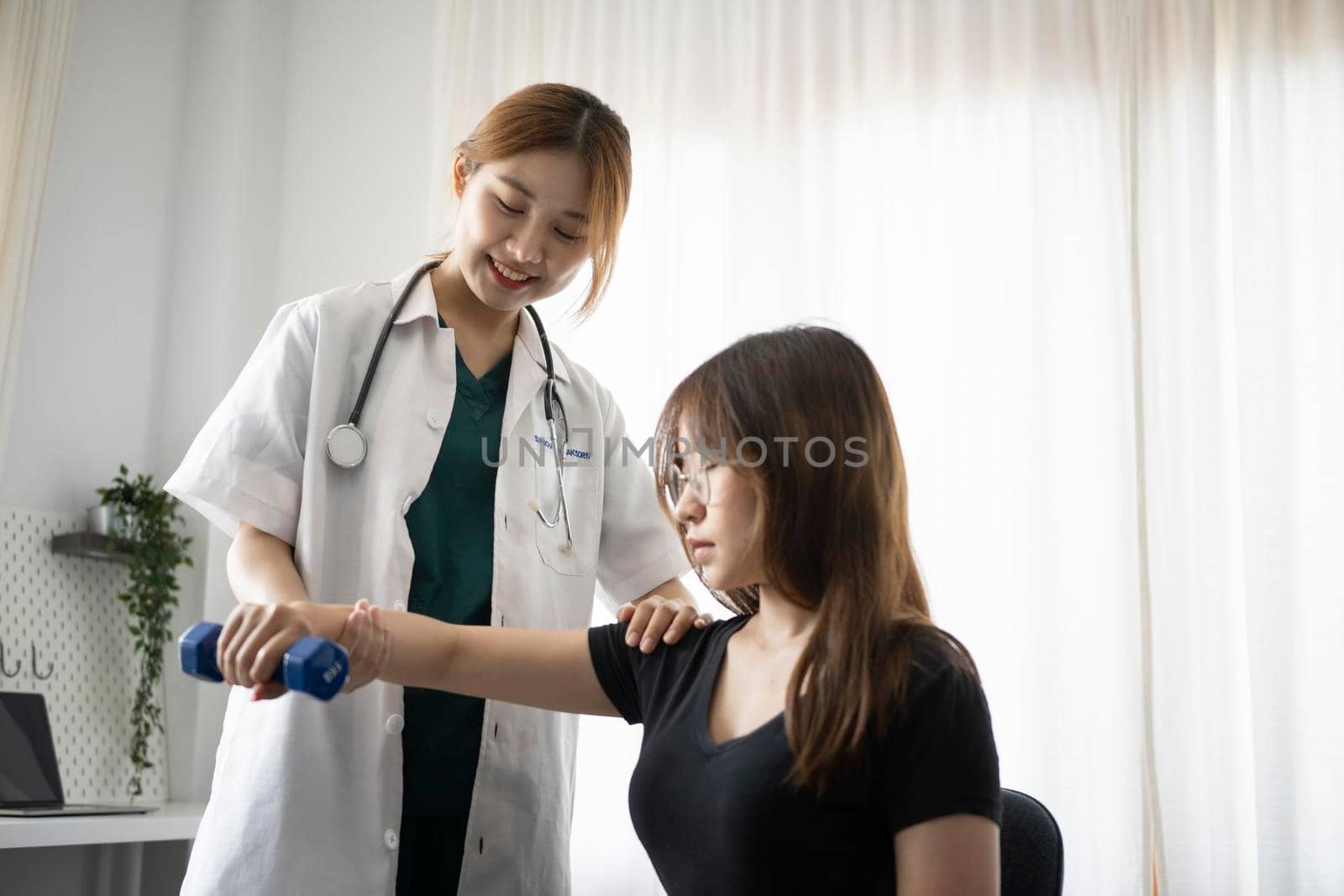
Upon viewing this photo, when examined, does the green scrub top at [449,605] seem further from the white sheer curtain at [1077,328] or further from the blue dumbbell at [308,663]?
the white sheer curtain at [1077,328]

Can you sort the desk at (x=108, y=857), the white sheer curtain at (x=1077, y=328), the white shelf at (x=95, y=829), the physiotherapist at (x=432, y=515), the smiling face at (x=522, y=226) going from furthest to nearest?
the white sheer curtain at (x=1077, y=328) → the desk at (x=108, y=857) → the white shelf at (x=95, y=829) → the smiling face at (x=522, y=226) → the physiotherapist at (x=432, y=515)

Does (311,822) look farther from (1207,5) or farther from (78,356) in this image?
(1207,5)

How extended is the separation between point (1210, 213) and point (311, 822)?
220 cm

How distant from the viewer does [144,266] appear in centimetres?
300

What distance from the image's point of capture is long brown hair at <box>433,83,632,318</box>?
149cm

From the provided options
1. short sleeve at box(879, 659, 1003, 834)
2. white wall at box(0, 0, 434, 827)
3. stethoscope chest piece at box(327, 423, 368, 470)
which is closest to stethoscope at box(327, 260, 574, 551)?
stethoscope chest piece at box(327, 423, 368, 470)

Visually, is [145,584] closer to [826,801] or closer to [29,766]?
[29,766]

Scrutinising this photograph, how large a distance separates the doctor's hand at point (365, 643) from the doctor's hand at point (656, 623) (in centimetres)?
27

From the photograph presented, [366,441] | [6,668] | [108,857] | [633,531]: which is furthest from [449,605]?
[108,857]

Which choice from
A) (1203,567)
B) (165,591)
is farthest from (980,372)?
(165,591)

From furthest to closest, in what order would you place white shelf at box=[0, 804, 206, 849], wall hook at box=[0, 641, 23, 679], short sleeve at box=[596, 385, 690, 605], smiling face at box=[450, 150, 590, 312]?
wall hook at box=[0, 641, 23, 679], white shelf at box=[0, 804, 206, 849], short sleeve at box=[596, 385, 690, 605], smiling face at box=[450, 150, 590, 312]

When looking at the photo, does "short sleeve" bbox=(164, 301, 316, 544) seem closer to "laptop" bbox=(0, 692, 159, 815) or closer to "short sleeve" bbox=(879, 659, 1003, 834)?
"short sleeve" bbox=(879, 659, 1003, 834)

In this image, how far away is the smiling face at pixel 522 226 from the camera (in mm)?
1481

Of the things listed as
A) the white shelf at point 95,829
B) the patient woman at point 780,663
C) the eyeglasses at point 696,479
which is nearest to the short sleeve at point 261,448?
the patient woman at point 780,663
